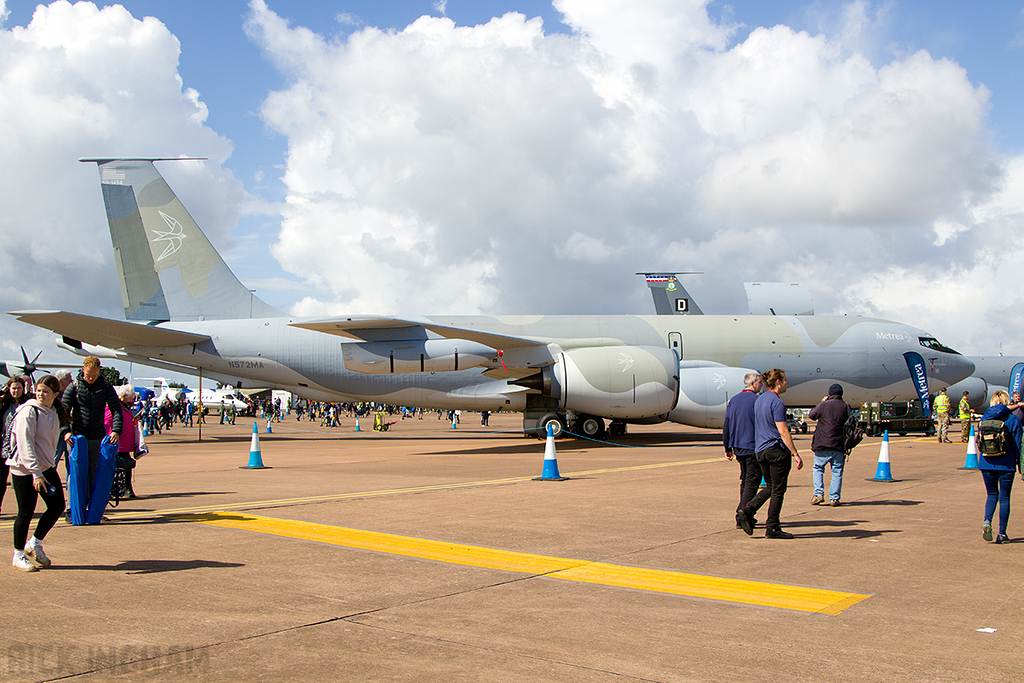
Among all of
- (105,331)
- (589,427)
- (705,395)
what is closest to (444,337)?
(589,427)

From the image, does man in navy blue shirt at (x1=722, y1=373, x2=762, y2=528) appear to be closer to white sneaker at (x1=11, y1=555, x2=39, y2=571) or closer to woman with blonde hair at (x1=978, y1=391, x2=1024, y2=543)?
woman with blonde hair at (x1=978, y1=391, x2=1024, y2=543)

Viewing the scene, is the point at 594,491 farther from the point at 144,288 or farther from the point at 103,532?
the point at 144,288

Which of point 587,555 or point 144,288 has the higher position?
point 144,288

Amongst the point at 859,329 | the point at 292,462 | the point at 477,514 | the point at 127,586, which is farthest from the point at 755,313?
the point at 127,586

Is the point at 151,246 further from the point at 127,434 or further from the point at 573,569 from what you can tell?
the point at 573,569

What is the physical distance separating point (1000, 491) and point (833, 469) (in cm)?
253

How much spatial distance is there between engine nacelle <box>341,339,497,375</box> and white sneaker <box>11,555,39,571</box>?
14796 millimetres

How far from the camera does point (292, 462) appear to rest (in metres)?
17.2

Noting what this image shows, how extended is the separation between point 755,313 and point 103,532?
22.5m

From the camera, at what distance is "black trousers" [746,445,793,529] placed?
299 inches

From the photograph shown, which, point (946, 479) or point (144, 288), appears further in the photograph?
point (144, 288)

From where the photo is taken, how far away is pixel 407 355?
68.4 feet

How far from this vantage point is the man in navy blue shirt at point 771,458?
760 centimetres

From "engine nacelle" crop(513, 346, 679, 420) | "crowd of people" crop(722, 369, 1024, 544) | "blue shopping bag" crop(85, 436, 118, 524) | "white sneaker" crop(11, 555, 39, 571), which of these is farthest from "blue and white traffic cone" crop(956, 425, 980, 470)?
"white sneaker" crop(11, 555, 39, 571)
